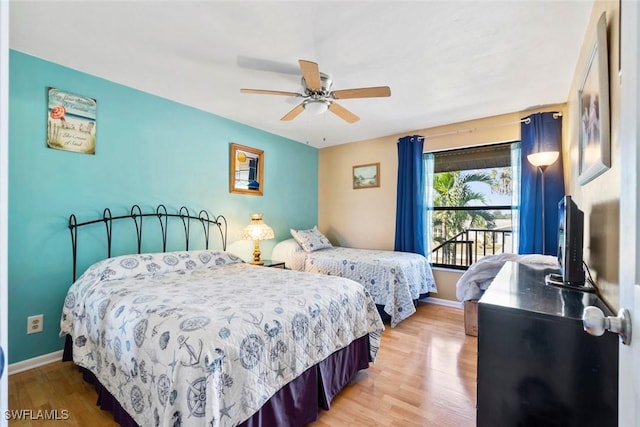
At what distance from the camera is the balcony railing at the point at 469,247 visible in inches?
147

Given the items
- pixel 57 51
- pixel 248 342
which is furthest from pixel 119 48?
pixel 248 342

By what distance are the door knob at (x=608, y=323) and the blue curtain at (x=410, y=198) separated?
135 inches

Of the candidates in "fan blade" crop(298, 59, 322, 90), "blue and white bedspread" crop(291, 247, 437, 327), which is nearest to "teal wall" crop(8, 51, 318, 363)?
"blue and white bedspread" crop(291, 247, 437, 327)

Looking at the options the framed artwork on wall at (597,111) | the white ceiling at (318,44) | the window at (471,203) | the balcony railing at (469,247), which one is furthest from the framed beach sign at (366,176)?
the framed artwork on wall at (597,111)

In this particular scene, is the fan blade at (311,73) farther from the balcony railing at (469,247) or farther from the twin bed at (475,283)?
the balcony railing at (469,247)

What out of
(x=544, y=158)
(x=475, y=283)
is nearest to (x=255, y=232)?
(x=475, y=283)

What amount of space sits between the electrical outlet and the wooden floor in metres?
0.28

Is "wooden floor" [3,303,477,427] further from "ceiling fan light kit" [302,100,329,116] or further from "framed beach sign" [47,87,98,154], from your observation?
"ceiling fan light kit" [302,100,329,116]

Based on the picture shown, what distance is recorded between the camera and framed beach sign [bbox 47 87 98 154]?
89.0 inches

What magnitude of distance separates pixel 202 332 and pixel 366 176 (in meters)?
3.71

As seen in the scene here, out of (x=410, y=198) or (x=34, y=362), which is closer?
(x=34, y=362)

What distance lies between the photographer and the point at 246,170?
3771 millimetres

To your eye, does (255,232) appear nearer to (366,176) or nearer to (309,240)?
(309,240)

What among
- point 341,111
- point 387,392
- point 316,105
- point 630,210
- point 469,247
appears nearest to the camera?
point 630,210
